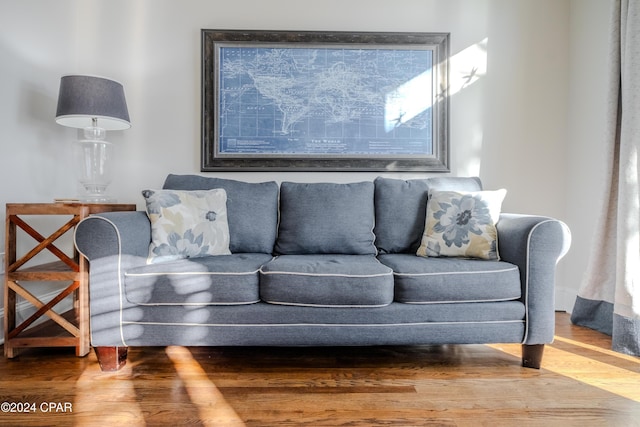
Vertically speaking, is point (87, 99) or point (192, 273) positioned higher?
point (87, 99)

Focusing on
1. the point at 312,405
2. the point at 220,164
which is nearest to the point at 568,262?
the point at 312,405

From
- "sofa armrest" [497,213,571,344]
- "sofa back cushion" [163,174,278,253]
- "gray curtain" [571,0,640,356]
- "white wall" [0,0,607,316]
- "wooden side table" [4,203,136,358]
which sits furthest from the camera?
"white wall" [0,0,607,316]

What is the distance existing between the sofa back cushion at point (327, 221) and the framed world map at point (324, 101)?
0.38 metres

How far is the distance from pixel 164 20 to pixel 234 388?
2417 mm

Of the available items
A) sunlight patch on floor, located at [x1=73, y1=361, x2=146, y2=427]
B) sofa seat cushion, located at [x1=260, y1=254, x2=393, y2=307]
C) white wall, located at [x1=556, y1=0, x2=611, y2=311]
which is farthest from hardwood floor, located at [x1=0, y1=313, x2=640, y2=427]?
white wall, located at [x1=556, y1=0, x2=611, y2=311]

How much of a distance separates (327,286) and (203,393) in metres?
0.65

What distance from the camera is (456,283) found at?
1.56 metres

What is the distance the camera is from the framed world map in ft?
7.95

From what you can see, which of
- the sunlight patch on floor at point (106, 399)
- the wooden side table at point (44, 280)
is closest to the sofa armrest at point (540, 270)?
the sunlight patch on floor at point (106, 399)

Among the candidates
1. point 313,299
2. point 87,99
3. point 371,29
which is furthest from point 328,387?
point 371,29

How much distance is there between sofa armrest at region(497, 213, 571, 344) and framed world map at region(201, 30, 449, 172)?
100 cm

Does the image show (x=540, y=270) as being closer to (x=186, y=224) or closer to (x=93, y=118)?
(x=186, y=224)

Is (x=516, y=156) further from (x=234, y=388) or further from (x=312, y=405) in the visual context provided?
(x=234, y=388)

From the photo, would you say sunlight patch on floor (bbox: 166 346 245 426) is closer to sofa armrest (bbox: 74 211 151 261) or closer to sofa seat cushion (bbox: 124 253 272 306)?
sofa seat cushion (bbox: 124 253 272 306)
